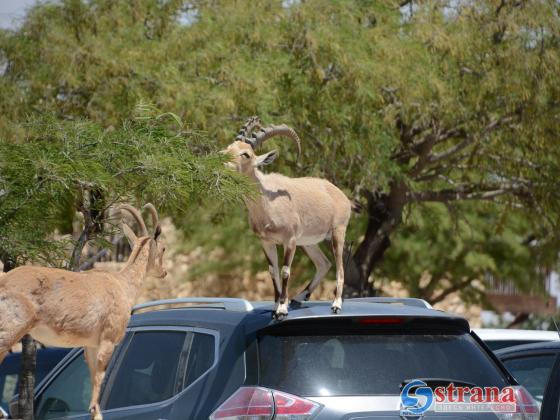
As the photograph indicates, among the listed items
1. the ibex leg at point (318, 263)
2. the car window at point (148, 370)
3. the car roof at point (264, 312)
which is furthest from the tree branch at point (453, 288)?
the car window at point (148, 370)

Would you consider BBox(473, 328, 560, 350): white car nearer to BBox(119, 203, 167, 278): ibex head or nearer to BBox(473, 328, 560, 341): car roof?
BBox(473, 328, 560, 341): car roof

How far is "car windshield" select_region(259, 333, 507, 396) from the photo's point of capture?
17.0ft

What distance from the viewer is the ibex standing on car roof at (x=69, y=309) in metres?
4.68

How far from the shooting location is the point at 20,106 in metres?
13.7

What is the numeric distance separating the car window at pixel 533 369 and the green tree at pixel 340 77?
5.31 m

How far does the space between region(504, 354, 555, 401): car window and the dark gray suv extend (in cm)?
171

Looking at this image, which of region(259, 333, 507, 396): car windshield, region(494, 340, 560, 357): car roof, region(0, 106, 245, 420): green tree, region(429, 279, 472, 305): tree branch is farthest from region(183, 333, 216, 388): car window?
region(429, 279, 472, 305): tree branch

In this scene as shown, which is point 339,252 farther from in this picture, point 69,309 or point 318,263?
point 69,309

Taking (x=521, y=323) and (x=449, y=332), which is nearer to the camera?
(x=449, y=332)

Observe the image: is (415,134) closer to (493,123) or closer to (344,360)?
(493,123)

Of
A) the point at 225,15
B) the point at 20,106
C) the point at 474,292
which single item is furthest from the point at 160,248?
the point at 474,292

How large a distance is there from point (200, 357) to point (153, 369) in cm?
62

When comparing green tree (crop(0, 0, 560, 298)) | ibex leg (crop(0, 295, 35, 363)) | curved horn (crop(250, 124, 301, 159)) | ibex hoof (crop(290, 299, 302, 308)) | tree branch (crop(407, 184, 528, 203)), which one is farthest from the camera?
tree branch (crop(407, 184, 528, 203))

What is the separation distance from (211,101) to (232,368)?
8087mm
